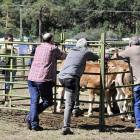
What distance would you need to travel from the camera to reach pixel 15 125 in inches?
285

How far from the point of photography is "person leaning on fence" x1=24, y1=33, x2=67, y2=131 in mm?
6508

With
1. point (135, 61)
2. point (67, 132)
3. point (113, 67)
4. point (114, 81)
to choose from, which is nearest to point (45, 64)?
point (67, 132)

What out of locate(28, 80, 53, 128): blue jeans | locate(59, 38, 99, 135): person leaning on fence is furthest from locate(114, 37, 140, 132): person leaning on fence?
locate(28, 80, 53, 128): blue jeans

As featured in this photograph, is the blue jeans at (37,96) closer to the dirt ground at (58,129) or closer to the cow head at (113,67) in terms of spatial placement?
the dirt ground at (58,129)

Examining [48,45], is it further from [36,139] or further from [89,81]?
[89,81]

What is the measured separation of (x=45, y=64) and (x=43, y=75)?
0.69ft

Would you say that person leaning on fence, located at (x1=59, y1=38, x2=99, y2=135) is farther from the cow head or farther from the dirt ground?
the cow head

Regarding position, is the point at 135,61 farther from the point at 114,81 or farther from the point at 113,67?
the point at 114,81

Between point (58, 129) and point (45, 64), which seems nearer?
point (45, 64)

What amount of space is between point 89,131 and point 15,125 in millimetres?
1586

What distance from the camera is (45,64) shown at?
6504 millimetres

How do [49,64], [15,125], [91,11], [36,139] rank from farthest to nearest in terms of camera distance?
[91,11] → [15,125] → [49,64] → [36,139]

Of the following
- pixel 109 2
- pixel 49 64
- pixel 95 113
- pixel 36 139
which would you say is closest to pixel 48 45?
pixel 49 64

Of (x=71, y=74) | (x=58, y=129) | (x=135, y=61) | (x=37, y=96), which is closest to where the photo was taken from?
(x=71, y=74)
